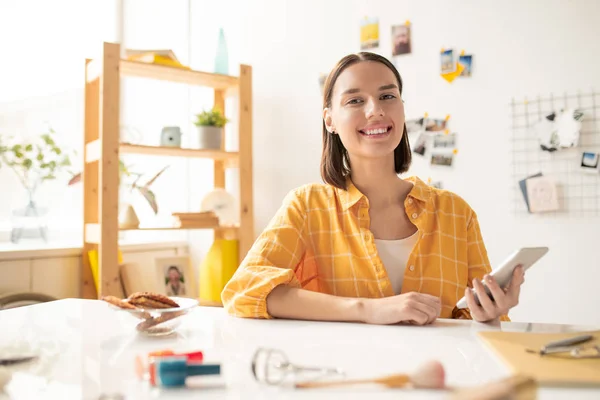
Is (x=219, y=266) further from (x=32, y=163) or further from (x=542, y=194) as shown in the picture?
(x=542, y=194)

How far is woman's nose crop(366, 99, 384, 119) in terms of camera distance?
137 cm

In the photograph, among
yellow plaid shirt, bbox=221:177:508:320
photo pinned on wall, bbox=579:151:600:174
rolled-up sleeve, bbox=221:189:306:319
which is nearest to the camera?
rolled-up sleeve, bbox=221:189:306:319

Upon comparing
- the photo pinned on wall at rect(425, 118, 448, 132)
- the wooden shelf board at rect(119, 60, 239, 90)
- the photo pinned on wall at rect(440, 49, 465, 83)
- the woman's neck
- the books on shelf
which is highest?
the books on shelf

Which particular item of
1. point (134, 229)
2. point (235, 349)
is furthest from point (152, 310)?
point (134, 229)

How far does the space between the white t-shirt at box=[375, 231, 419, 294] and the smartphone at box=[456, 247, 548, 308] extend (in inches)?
10.0

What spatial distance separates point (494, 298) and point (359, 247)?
15.0 inches

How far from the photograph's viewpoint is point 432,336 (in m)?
0.95

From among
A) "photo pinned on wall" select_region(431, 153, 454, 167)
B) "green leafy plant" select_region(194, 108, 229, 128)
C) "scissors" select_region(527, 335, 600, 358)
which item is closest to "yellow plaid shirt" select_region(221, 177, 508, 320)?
"scissors" select_region(527, 335, 600, 358)

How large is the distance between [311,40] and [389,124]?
5.69ft

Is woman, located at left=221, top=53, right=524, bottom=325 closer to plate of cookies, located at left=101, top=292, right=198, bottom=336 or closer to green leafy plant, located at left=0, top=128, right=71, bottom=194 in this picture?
plate of cookies, located at left=101, top=292, right=198, bottom=336

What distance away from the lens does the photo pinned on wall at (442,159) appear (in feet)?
8.29

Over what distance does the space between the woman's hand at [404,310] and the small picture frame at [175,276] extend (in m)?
2.08

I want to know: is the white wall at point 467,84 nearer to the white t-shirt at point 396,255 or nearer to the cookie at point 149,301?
the white t-shirt at point 396,255

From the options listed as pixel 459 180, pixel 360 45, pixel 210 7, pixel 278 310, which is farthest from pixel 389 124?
pixel 210 7
